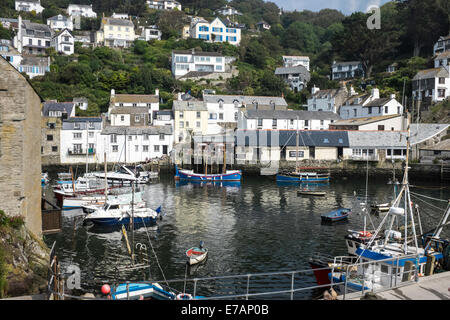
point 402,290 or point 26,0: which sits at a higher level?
point 26,0

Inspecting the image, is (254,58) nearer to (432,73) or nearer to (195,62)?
(195,62)

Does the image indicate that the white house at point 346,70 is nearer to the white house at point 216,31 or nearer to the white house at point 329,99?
the white house at point 329,99

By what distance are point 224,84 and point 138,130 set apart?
36.0 m

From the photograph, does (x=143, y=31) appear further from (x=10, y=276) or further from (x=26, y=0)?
(x=10, y=276)

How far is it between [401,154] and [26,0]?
5074 inches

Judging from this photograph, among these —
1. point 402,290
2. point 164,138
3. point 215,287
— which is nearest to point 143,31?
point 164,138

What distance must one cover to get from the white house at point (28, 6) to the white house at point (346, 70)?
325 ft

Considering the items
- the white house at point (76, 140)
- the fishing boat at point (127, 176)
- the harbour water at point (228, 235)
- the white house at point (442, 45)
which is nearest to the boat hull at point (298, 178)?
the harbour water at point (228, 235)

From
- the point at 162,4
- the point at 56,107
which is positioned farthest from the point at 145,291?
the point at 162,4

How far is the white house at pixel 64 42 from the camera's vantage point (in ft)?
348

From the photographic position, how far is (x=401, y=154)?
72688 mm

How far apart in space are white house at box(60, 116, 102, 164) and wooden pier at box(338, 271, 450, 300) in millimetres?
62751

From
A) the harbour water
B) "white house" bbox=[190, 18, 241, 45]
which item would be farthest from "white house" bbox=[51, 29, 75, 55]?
the harbour water
